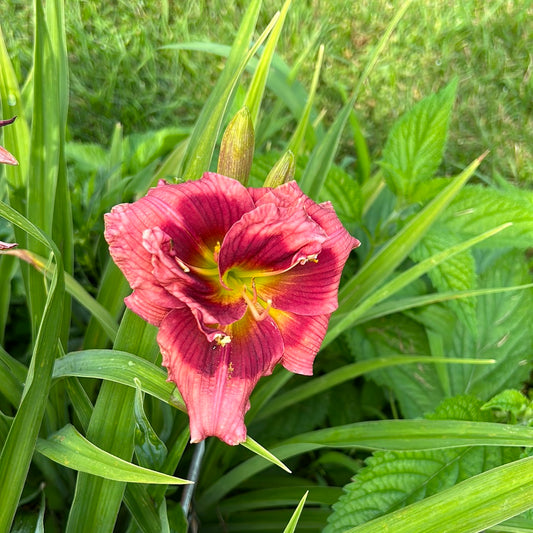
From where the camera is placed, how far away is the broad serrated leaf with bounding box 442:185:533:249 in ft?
3.29

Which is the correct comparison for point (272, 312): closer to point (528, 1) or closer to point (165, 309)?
point (165, 309)

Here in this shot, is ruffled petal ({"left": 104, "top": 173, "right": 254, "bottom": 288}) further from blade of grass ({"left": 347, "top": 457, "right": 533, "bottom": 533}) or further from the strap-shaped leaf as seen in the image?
blade of grass ({"left": 347, "top": 457, "right": 533, "bottom": 533})

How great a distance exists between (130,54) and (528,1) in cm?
137

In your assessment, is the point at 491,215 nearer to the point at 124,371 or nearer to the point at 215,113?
the point at 215,113

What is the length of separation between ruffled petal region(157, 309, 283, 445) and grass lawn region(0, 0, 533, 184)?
1236 millimetres

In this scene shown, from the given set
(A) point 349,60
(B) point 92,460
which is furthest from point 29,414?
(A) point 349,60

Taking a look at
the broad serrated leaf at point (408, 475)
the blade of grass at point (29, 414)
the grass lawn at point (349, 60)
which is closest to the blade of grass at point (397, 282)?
the broad serrated leaf at point (408, 475)

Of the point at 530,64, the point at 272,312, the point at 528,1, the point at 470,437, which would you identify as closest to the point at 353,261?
the point at 470,437

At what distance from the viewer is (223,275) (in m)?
0.59

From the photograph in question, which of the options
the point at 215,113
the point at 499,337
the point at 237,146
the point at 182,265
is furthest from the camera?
the point at 499,337

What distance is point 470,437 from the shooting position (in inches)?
30.5

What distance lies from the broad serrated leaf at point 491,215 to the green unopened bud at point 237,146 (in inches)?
22.0

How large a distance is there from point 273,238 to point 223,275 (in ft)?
0.23

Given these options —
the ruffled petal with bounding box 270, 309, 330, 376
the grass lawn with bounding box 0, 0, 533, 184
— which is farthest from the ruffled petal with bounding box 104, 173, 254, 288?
the grass lawn with bounding box 0, 0, 533, 184
